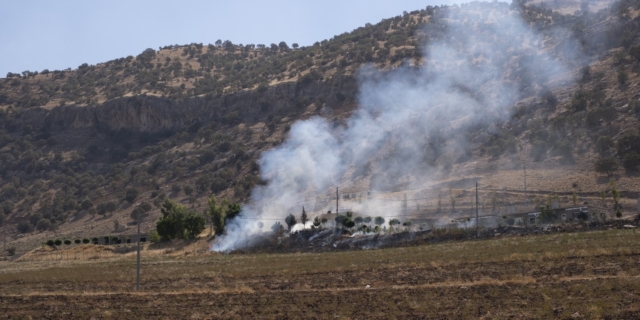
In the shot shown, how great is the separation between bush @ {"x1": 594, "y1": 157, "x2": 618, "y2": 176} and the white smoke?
696 inches

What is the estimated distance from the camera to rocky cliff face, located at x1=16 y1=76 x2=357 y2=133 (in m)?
105

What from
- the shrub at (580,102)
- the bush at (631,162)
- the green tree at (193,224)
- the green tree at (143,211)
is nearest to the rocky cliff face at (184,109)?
the green tree at (143,211)

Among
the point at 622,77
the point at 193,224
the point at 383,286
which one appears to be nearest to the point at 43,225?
the point at 193,224

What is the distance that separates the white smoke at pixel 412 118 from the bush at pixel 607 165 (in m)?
17.7

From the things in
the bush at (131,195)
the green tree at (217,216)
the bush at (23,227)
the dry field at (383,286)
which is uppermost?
the bush at (131,195)

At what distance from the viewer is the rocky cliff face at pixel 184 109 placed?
345 feet

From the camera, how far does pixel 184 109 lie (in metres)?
112

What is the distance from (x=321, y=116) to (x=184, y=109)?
82.0ft

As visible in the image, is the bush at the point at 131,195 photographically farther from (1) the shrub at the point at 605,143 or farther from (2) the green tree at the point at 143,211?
(1) the shrub at the point at 605,143

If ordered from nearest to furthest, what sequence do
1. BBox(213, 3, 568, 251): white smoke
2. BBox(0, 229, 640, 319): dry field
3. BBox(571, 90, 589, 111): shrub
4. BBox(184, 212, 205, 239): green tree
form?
1. BBox(0, 229, 640, 319): dry field
2. BBox(184, 212, 205, 239): green tree
3. BBox(213, 3, 568, 251): white smoke
4. BBox(571, 90, 589, 111): shrub

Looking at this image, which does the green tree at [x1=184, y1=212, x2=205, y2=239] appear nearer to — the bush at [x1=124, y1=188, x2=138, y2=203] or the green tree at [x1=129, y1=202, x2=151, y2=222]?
the green tree at [x1=129, y1=202, x2=151, y2=222]

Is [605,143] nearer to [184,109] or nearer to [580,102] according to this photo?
[580,102]

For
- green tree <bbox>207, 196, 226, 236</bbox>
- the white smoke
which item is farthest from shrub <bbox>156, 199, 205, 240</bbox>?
the white smoke

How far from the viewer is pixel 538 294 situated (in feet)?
76.9
